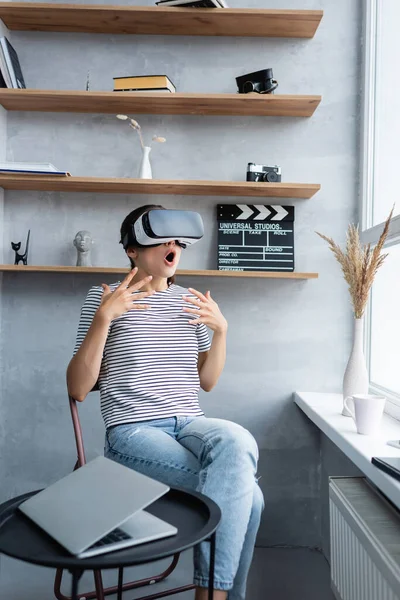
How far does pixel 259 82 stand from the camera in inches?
101

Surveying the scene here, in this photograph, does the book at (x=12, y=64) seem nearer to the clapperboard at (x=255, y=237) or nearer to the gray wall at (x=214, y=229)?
the gray wall at (x=214, y=229)

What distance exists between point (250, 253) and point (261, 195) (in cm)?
Result: 28

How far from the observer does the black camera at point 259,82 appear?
2562 millimetres

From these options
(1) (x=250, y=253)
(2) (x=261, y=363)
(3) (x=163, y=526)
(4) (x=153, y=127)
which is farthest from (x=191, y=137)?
(3) (x=163, y=526)

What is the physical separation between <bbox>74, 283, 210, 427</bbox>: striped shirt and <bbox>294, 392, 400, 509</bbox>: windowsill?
0.50 metres

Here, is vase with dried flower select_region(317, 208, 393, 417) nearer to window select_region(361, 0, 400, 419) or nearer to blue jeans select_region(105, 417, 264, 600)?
window select_region(361, 0, 400, 419)

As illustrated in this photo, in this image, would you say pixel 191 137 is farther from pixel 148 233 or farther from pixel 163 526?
pixel 163 526

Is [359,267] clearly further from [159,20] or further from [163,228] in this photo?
[159,20]

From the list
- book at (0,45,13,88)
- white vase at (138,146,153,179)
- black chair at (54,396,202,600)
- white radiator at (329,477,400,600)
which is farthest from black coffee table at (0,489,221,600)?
book at (0,45,13,88)

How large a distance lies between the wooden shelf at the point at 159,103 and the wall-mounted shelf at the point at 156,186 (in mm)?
364

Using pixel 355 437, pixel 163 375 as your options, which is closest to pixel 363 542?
pixel 355 437

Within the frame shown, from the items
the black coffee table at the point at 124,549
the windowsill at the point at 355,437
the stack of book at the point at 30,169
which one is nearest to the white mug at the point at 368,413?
the windowsill at the point at 355,437

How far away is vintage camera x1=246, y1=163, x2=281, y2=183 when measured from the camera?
2.60 meters

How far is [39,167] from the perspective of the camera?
246 cm
